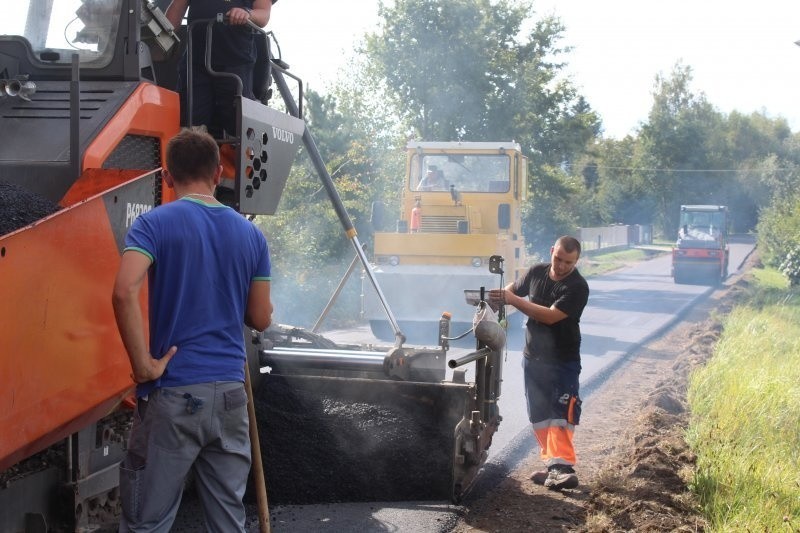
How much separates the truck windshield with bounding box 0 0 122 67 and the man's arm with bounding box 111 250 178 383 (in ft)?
5.54

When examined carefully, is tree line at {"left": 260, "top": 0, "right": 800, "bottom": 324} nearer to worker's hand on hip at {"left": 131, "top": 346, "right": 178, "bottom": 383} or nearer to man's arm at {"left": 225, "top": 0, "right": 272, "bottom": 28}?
man's arm at {"left": 225, "top": 0, "right": 272, "bottom": 28}

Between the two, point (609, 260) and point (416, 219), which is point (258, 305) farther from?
point (609, 260)

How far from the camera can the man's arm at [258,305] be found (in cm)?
367

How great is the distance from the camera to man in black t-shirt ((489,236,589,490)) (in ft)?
22.1

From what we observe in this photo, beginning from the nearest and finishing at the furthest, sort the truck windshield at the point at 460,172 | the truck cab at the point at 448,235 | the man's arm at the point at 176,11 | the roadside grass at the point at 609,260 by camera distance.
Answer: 1. the man's arm at the point at 176,11
2. the truck cab at the point at 448,235
3. the truck windshield at the point at 460,172
4. the roadside grass at the point at 609,260

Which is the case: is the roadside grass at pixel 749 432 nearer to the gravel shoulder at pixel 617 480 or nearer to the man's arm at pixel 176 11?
the gravel shoulder at pixel 617 480

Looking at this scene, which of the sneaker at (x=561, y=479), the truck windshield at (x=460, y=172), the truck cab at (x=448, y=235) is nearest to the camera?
the sneaker at (x=561, y=479)

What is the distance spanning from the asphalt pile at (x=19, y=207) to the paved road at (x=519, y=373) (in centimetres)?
234

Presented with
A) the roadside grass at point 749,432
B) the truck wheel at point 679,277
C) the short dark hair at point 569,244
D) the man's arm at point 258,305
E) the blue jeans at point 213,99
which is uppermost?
the blue jeans at point 213,99

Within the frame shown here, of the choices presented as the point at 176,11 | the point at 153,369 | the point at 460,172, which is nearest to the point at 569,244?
the point at 176,11

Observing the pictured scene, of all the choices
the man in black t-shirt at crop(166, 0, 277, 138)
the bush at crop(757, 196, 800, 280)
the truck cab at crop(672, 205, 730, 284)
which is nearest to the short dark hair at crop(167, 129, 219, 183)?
the man in black t-shirt at crop(166, 0, 277, 138)

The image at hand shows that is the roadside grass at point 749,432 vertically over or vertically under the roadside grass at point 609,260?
over

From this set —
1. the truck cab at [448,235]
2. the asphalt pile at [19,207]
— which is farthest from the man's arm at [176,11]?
the truck cab at [448,235]

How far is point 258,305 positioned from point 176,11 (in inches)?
97.7
